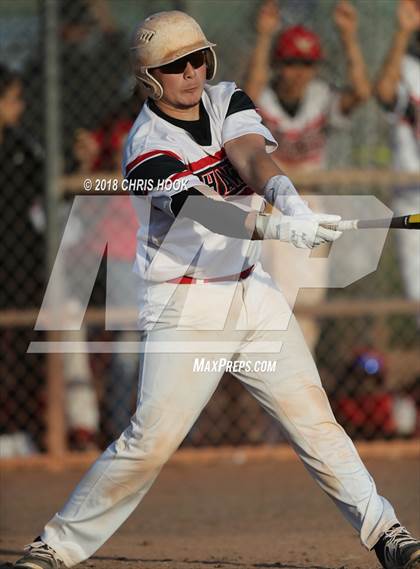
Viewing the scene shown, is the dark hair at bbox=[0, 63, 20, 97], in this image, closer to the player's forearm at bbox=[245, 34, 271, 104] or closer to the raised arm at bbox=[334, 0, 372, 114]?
the player's forearm at bbox=[245, 34, 271, 104]

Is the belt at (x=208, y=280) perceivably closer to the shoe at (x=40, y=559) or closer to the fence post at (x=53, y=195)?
the shoe at (x=40, y=559)

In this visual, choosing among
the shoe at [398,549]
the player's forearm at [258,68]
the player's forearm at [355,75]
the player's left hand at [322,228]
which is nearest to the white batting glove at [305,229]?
the player's left hand at [322,228]

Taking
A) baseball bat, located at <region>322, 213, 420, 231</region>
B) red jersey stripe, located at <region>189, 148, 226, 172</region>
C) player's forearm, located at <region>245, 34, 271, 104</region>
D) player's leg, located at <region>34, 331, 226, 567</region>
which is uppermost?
player's forearm, located at <region>245, 34, 271, 104</region>

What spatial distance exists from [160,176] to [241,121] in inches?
18.7

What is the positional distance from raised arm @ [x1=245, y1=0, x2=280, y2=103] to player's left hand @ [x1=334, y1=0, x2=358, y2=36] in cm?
39

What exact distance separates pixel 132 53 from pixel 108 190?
2902mm

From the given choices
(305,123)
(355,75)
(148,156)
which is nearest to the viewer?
(148,156)

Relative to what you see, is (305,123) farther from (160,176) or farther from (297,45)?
(160,176)

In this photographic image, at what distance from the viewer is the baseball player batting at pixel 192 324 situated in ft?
13.4

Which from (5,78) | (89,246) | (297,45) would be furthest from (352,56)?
(5,78)

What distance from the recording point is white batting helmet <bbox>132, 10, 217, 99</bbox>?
163 inches

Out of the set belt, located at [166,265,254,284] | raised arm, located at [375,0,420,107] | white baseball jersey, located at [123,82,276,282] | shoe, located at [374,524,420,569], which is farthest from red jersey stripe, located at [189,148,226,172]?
raised arm, located at [375,0,420,107]

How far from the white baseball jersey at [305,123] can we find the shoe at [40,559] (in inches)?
147

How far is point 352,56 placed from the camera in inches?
278
